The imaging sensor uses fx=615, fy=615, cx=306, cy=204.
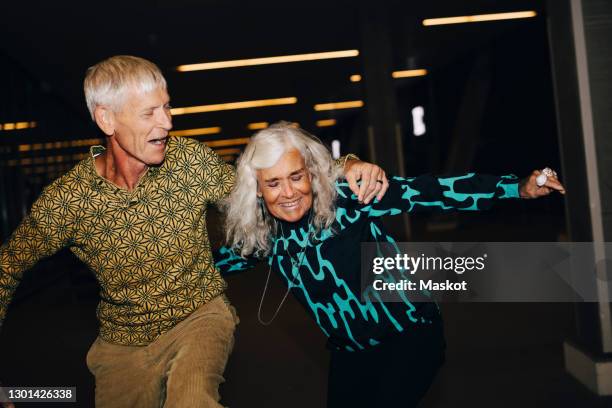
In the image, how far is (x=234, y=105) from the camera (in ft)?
62.5

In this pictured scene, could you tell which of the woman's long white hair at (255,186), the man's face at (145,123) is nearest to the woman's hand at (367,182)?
the woman's long white hair at (255,186)

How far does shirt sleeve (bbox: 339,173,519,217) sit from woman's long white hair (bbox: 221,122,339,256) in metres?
0.17

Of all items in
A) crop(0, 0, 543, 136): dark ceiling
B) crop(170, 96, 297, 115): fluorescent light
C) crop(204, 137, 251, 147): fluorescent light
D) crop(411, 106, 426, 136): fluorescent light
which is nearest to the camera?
crop(0, 0, 543, 136): dark ceiling

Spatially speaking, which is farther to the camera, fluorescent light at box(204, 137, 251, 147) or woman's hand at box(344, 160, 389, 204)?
fluorescent light at box(204, 137, 251, 147)

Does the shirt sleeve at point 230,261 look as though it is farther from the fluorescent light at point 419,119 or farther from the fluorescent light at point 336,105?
the fluorescent light at point 336,105

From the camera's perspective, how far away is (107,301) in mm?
2275

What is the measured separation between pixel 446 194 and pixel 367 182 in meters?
0.29

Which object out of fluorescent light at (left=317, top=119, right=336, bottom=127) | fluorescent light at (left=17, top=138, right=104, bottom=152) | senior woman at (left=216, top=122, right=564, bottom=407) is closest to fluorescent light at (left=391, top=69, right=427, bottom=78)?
fluorescent light at (left=317, top=119, right=336, bottom=127)

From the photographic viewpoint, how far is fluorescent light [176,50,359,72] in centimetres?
1345

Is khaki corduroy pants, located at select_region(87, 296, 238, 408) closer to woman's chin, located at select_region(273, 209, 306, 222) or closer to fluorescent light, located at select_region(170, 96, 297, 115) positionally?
woman's chin, located at select_region(273, 209, 306, 222)

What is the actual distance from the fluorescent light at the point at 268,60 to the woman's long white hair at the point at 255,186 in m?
11.3

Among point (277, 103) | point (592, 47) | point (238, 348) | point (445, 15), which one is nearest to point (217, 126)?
point (277, 103)

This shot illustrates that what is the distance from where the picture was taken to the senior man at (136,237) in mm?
2139

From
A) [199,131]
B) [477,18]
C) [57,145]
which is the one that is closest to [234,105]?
[57,145]
